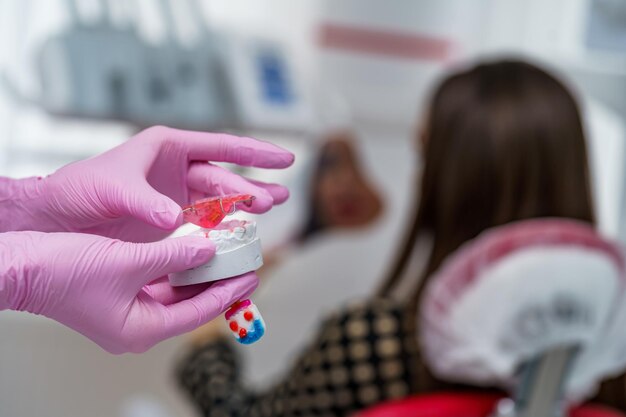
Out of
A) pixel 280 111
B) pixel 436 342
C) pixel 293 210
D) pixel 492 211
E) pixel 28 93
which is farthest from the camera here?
pixel 293 210

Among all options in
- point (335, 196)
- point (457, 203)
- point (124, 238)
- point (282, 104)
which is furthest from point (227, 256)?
point (335, 196)

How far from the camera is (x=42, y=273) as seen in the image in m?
0.41

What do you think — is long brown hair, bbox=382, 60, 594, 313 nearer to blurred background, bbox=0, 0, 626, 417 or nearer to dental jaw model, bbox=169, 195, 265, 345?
blurred background, bbox=0, 0, 626, 417

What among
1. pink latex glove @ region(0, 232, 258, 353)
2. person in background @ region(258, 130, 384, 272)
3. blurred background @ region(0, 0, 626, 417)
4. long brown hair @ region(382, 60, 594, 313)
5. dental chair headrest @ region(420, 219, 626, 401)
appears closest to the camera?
pink latex glove @ region(0, 232, 258, 353)

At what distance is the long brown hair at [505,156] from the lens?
1060 mm

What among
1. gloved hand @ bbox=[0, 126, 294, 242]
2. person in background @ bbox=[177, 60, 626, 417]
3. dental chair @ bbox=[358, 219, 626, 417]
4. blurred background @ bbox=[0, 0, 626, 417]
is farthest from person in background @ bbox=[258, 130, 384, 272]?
gloved hand @ bbox=[0, 126, 294, 242]

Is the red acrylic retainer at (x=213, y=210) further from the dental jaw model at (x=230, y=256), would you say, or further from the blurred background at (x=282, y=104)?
the blurred background at (x=282, y=104)

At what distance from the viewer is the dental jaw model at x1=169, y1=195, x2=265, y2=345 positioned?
446 millimetres

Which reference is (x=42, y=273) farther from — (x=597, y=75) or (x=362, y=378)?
(x=597, y=75)

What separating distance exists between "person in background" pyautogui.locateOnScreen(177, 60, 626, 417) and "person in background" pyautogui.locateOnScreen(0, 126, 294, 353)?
0.58 metres

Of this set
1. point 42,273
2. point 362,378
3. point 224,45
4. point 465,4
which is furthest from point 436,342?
point 465,4

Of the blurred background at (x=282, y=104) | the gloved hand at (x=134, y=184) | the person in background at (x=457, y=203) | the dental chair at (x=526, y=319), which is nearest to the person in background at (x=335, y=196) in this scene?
the blurred background at (x=282, y=104)

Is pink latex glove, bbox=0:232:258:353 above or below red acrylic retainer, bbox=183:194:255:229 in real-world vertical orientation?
below

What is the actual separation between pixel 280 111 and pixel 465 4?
23.0 inches
